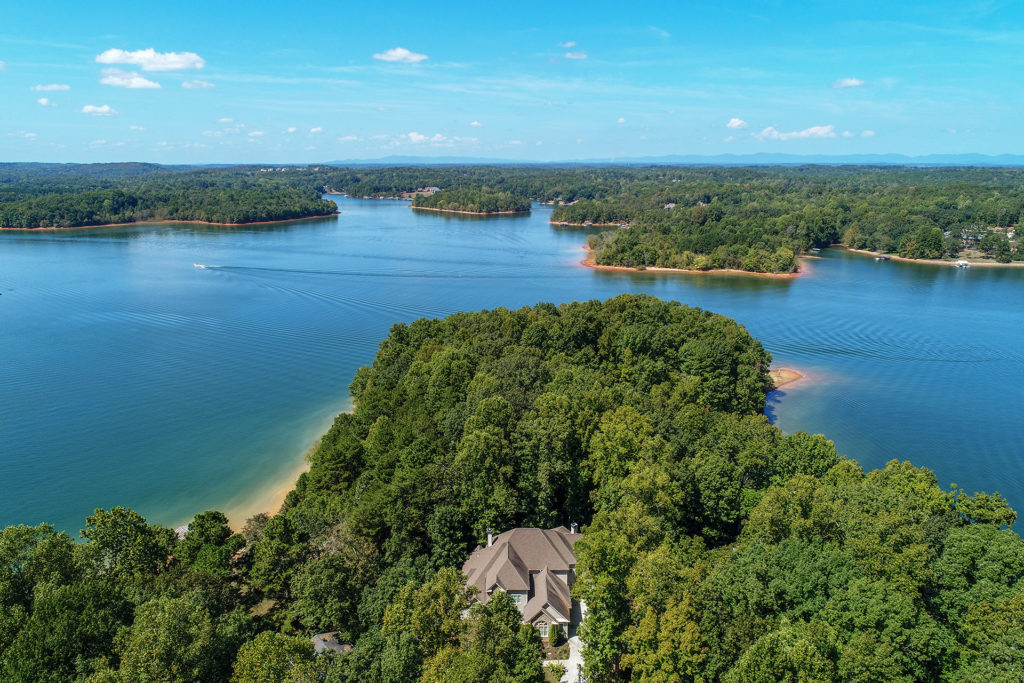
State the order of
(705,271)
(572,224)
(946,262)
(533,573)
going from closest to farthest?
(533,573), (705,271), (946,262), (572,224)

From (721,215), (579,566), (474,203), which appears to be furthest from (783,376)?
(474,203)

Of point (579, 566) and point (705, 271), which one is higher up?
point (705, 271)

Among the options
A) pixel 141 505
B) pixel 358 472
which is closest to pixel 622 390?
pixel 358 472

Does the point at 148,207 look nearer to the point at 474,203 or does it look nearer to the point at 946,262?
the point at 474,203

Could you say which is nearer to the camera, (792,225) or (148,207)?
(792,225)

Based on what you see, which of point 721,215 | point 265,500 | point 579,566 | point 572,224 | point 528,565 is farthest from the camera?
point 572,224

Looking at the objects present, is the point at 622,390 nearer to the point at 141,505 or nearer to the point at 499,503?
the point at 499,503

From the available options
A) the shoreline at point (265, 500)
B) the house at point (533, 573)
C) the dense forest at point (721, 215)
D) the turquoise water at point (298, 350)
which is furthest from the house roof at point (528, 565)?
the dense forest at point (721, 215)
